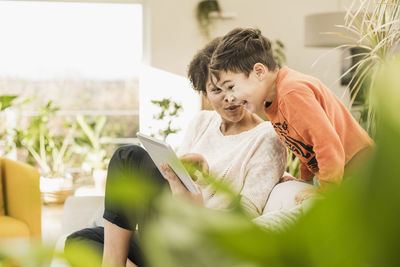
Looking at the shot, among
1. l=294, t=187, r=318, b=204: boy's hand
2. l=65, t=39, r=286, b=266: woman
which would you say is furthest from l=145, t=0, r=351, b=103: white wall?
l=294, t=187, r=318, b=204: boy's hand

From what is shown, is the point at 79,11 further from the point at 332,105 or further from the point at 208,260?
the point at 208,260

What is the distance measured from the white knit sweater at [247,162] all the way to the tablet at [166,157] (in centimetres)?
24

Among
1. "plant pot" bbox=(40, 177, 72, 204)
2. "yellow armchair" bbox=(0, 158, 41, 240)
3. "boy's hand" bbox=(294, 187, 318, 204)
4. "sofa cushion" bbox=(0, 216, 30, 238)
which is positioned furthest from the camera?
"plant pot" bbox=(40, 177, 72, 204)

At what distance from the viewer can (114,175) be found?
1587mm

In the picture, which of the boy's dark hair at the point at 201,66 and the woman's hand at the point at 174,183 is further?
the boy's dark hair at the point at 201,66

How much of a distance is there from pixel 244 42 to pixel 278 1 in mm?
3608

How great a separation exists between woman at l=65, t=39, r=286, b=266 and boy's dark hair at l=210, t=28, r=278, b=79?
0.30ft

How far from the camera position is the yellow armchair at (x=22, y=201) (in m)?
2.59

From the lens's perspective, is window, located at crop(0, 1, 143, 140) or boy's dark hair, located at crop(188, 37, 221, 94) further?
window, located at crop(0, 1, 143, 140)

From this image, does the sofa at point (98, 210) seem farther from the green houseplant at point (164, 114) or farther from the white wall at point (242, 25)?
the white wall at point (242, 25)

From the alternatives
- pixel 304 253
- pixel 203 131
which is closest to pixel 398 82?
pixel 304 253

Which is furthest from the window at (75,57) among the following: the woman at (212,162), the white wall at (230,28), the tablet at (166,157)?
the tablet at (166,157)

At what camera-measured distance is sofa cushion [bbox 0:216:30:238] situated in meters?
2.45

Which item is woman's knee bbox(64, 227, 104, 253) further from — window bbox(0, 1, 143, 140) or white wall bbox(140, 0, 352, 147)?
window bbox(0, 1, 143, 140)
